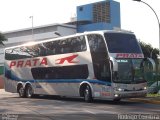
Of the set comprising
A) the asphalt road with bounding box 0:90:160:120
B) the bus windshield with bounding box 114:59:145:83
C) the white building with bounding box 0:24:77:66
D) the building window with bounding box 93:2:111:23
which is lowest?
the asphalt road with bounding box 0:90:160:120

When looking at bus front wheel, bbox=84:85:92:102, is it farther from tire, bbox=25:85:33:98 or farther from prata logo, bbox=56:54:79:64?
tire, bbox=25:85:33:98

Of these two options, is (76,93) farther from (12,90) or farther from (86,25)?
(86,25)

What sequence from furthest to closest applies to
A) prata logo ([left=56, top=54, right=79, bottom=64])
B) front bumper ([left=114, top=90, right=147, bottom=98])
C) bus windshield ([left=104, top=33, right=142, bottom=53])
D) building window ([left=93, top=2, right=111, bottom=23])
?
building window ([left=93, top=2, right=111, bottom=23]) → prata logo ([left=56, top=54, right=79, bottom=64]) → bus windshield ([left=104, top=33, right=142, bottom=53]) → front bumper ([left=114, top=90, right=147, bottom=98])

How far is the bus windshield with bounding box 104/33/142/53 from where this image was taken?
2312cm

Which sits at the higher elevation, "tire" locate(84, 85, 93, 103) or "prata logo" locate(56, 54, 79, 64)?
"prata logo" locate(56, 54, 79, 64)

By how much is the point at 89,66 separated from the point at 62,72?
3374 millimetres

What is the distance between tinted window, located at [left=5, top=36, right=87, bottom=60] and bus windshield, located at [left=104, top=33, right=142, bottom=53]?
2.03 meters

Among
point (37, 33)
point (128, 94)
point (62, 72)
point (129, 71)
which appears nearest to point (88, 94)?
point (128, 94)

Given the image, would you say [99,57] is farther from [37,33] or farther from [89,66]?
[37,33]

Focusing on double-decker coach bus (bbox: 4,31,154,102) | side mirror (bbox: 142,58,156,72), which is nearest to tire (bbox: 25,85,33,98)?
double-decker coach bus (bbox: 4,31,154,102)

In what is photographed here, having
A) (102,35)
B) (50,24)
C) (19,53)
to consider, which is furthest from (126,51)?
(50,24)

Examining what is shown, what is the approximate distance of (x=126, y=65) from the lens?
23.0 metres

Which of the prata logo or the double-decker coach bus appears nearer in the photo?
the double-decker coach bus

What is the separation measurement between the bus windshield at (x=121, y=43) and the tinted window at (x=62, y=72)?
8.10 feet
